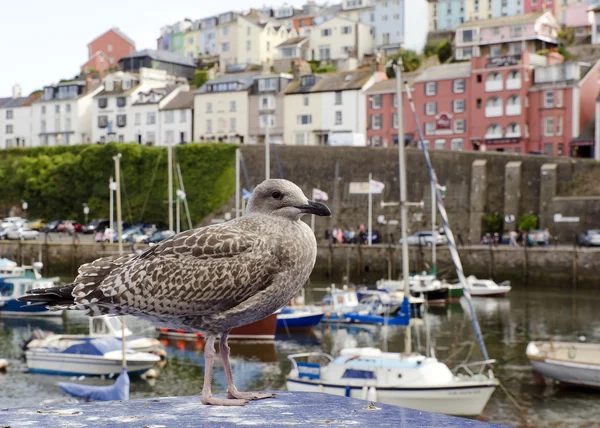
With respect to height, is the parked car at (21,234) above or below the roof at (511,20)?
below

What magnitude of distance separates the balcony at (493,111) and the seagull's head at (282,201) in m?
61.1

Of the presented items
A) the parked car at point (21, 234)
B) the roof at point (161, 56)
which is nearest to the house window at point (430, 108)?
the parked car at point (21, 234)

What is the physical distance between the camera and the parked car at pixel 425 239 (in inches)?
2124

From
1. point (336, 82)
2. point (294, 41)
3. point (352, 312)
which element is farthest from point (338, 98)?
point (352, 312)

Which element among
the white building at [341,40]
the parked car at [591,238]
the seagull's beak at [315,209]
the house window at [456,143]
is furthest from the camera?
the white building at [341,40]

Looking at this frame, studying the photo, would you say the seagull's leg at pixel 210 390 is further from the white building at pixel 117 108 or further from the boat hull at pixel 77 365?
the white building at pixel 117 108

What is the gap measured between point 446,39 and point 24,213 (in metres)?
43.5

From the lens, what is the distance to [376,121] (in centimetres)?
7031

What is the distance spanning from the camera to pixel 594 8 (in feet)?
267

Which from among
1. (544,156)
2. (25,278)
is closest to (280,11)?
(544,156)

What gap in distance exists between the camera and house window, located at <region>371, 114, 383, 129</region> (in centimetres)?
7000

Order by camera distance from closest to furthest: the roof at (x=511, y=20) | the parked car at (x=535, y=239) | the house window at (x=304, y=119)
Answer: the parked car at (x=535, y=239) < the house window at (x=304, y=119) < the roof at (x=511, y=20)

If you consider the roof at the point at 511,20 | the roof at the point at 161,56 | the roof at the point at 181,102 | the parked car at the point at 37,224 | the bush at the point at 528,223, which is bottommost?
the parked car at the point at 37,224

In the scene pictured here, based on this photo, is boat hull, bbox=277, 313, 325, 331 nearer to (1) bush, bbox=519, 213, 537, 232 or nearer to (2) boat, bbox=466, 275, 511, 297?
(2) boat, bbox=466, 275, 511, 297
